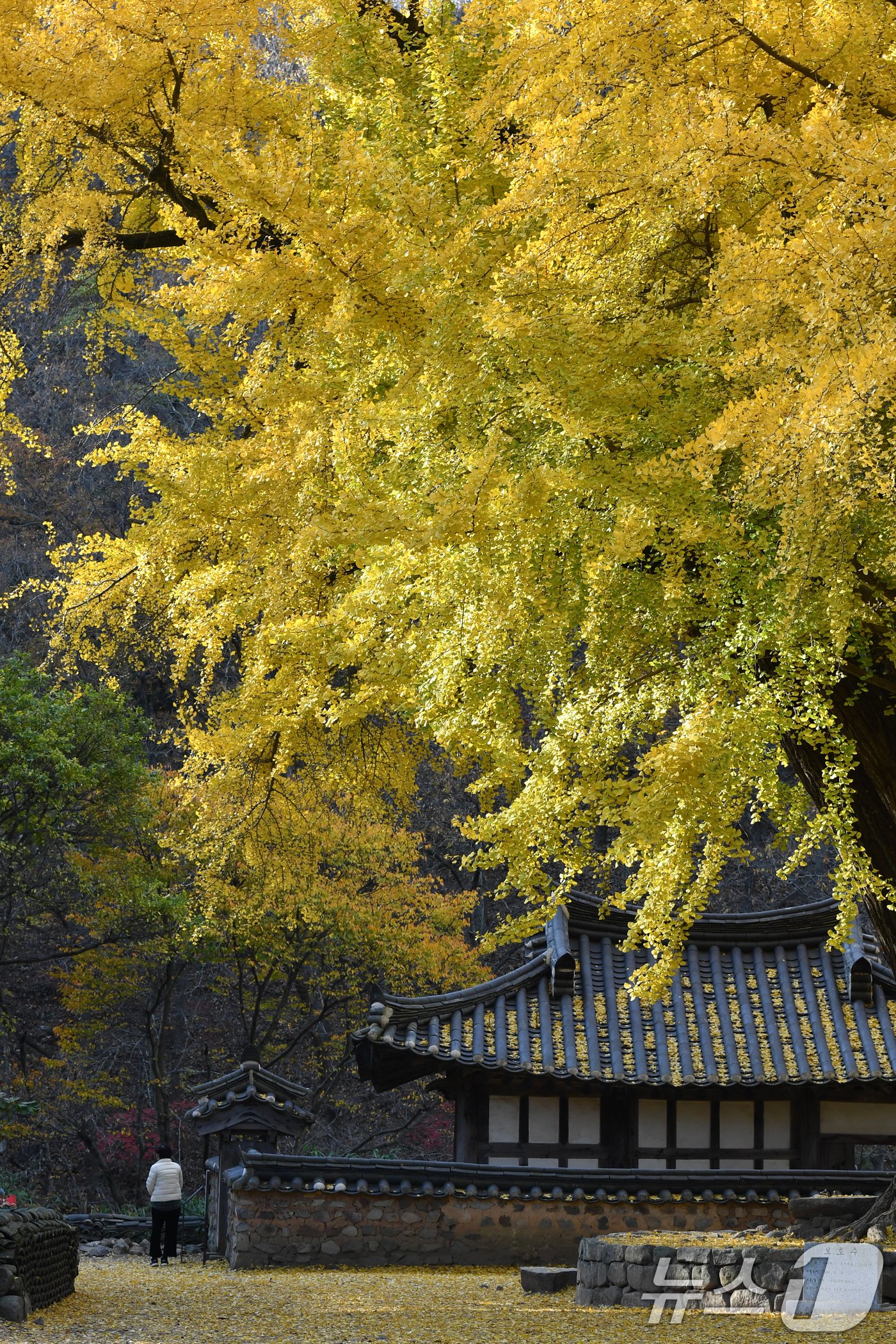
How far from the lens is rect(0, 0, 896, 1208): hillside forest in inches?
177

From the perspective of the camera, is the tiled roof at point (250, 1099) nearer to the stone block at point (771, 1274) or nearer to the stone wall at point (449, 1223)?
the stone wall at point (449, 1223)

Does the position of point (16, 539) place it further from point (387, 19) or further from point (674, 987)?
point (387, 19)

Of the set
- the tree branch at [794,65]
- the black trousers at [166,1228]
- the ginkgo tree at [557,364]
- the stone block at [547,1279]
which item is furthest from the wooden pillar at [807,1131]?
the tree branch at [794,65]

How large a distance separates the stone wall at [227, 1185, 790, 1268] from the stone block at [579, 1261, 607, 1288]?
2.94 meters

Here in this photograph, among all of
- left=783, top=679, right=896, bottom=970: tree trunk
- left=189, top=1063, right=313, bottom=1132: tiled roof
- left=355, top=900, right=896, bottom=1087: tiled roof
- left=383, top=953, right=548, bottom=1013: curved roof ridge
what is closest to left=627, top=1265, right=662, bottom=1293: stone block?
left=783, top=679, right=896, bottom=970: tree trunk

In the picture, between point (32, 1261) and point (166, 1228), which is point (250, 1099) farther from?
point (32, 1261)

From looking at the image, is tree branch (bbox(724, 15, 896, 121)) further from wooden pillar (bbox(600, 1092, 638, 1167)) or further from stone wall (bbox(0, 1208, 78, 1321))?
wooden pillar (bbox(600, 1092, 638, 1167))

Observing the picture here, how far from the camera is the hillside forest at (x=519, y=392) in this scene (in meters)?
4.49

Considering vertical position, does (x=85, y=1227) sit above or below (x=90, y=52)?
below

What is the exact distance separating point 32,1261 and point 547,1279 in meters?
3.58

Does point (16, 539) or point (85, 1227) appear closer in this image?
point (85, 1227)

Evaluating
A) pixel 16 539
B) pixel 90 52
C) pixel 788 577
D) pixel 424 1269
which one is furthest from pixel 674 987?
pixel 16 539

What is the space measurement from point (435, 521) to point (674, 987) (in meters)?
9.90

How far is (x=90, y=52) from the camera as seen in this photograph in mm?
6074
